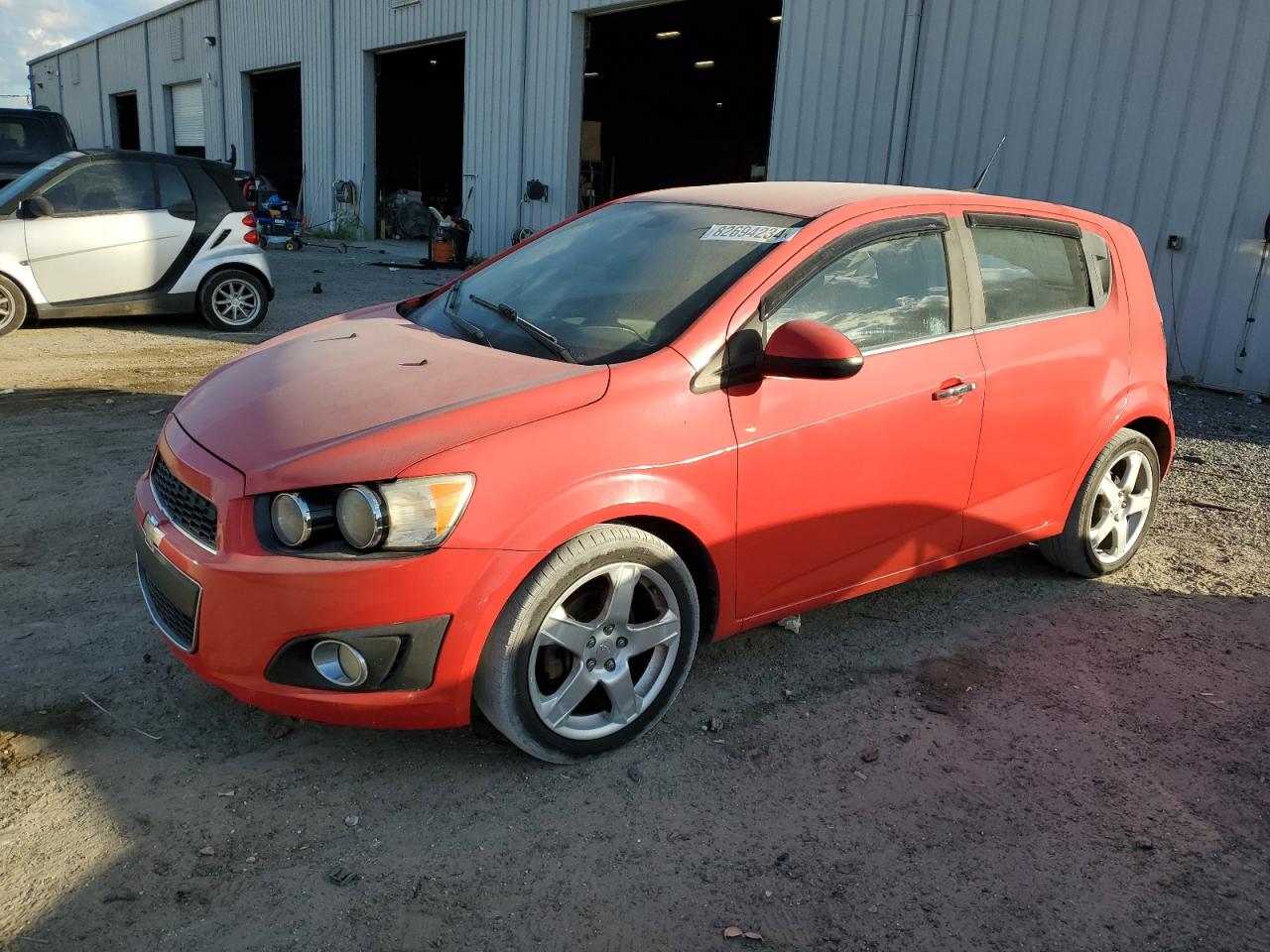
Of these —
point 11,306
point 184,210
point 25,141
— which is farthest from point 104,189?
point 25,141

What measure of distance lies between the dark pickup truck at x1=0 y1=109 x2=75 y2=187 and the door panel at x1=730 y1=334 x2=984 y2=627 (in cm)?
1092

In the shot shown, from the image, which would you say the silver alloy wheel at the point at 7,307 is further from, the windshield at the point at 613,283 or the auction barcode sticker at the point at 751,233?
the auction barcode sticker at the point at 751,233

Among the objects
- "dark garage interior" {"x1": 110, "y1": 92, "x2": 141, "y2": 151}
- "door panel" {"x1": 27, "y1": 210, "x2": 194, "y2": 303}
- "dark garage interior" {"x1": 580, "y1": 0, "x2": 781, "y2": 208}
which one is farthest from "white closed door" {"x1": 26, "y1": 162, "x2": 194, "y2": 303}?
"dark garage interior" {"x1": 110, "y1": 92, "x2": 141, "y2": 151}

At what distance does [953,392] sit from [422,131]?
103ft

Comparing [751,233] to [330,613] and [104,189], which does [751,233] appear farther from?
[104,189]

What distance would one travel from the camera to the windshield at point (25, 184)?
8391 mm

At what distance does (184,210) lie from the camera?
910cm

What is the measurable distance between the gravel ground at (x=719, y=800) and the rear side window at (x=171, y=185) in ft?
18.9

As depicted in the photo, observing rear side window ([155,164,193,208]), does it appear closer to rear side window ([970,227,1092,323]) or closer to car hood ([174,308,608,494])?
car hood ([174,308,608,494])

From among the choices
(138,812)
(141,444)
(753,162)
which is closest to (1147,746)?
(138,812)

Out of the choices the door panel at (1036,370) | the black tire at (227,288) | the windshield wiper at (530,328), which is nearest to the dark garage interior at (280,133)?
the black tire at (227,288)

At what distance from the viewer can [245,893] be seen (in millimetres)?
2363

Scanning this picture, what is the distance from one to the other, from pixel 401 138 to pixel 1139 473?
30637mm

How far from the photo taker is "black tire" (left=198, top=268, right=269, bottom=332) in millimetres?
9492
